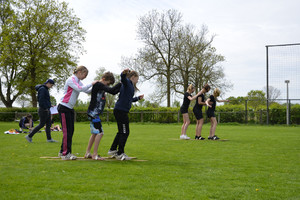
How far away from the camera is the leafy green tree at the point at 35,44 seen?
130 ft

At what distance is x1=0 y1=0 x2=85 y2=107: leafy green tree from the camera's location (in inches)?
1560

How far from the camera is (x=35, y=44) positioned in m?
40.2

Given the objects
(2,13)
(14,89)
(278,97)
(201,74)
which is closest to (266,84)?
(278,97)

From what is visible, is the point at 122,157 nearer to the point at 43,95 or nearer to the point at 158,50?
the point at 43,95

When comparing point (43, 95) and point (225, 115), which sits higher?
point (43, 95)

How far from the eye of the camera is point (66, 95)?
23.8 ft

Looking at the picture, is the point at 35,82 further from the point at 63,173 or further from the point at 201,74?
the point at 63,173

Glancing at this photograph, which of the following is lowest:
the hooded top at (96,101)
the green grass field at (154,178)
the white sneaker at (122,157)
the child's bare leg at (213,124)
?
the green grass field at (154,178)

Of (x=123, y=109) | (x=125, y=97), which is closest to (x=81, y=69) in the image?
(x=125, y=97)

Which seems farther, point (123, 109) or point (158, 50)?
point (158, 50)

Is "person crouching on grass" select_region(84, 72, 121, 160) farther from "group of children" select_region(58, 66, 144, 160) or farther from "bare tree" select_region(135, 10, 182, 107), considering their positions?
"bare tree" select_region(135, 10, 182, 107)

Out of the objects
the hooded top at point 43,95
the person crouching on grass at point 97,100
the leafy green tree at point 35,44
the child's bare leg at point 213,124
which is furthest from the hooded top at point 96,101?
the leafy green tree at point 35,44

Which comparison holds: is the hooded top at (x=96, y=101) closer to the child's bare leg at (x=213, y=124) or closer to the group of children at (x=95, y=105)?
the group of children at (x=95, y=105)

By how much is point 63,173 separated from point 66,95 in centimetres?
213
